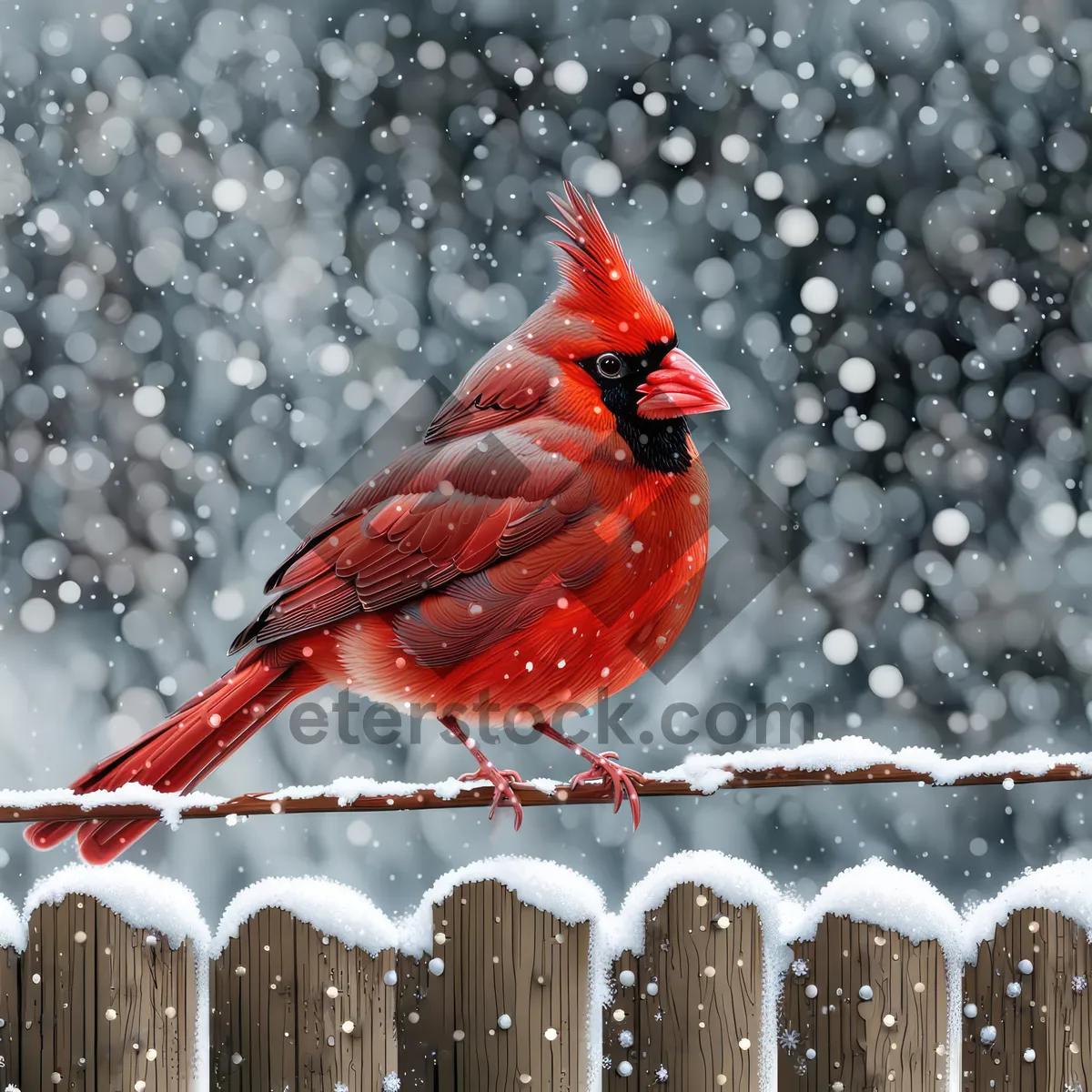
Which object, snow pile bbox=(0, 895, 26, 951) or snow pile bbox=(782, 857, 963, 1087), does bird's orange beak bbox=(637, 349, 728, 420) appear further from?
snow pile bbox=(0, 895, 26, 951)

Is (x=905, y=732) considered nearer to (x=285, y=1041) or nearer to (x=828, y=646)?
(x=828, y=646)

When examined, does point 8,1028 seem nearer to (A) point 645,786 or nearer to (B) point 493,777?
(B) point 493,777

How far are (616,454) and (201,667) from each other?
879 mm

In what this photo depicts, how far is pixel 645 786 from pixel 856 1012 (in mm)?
378

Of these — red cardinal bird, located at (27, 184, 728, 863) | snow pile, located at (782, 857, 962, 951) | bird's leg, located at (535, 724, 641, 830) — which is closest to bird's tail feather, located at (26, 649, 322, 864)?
red cardinal bird, located at (27, 184, 728, 863)

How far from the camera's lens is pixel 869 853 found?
2.39 m

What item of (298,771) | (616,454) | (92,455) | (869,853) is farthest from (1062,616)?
(92,455)

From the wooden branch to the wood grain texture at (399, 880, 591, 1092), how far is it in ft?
0.49

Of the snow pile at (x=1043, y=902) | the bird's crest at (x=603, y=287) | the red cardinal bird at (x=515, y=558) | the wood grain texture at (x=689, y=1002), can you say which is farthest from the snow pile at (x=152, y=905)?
the bird's crest at (x=603, y=287)

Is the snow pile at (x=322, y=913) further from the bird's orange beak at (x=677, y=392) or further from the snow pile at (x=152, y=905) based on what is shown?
the bird's orange beak at (x=677, y=392)

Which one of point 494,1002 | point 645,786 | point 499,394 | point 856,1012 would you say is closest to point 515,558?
point 499,394

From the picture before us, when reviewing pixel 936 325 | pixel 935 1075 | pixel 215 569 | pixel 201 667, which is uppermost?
pixel 936 325

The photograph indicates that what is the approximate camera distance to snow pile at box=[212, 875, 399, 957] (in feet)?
4.38

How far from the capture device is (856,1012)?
141cm
